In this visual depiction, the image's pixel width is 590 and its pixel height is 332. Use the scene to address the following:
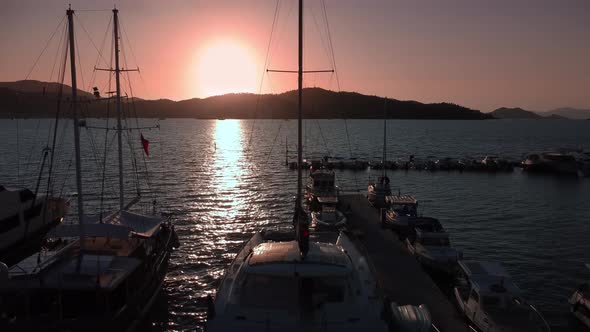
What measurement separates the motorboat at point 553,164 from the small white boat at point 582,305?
60922mm

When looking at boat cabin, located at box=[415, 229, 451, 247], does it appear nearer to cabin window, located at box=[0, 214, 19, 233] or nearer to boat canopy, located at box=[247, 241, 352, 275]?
boat canopy, located at box=[247, 241, 352, 275]

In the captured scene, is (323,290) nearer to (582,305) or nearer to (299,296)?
(299,296)

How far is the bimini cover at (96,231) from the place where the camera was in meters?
20.5

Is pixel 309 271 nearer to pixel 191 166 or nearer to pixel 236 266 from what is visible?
pixel 236 266

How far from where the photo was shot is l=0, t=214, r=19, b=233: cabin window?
89.7 feet

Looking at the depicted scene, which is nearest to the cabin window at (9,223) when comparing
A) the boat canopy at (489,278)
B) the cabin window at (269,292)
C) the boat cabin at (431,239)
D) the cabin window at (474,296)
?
the cabin window at (269,292)

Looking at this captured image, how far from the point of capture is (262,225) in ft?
121

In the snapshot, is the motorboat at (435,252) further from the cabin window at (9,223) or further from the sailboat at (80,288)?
the cabin window at (9,223)

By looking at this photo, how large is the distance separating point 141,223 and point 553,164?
72346 millimetres

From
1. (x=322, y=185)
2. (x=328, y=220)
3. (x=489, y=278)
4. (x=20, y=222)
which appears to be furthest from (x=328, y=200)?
(x=20, y=222)

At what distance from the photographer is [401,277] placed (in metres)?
21.3

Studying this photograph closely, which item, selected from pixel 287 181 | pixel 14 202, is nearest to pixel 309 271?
pixel 14 202

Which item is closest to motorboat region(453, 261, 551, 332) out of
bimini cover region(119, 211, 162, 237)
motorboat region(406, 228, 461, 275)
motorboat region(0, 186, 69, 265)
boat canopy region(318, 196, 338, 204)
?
motorboat region(406, 228, 461, 275)

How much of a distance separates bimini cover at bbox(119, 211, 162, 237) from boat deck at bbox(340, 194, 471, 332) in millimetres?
9995
